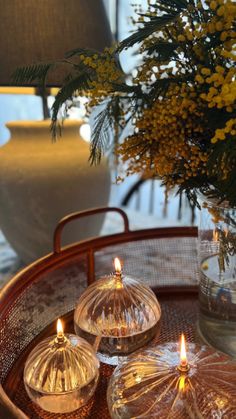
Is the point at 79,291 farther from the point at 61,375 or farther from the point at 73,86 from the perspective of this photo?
the point at 73,86

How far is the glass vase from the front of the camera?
0.53 meters

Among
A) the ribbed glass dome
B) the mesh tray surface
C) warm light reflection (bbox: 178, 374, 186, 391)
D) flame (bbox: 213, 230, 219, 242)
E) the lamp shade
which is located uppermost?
the lamp shade

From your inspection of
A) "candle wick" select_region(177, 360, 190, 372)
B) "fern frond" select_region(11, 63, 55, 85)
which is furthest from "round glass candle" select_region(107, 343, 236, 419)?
"fern frond" select_region(11, 63, 55, 85)

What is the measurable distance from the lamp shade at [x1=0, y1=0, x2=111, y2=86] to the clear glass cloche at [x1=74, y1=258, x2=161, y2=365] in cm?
42

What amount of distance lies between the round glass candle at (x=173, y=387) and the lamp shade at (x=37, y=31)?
542 mm

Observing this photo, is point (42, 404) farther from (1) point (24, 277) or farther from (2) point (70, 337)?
(1) point (24, 277)

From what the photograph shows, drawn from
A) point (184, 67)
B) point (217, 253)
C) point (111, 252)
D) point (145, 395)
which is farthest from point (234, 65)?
point (111, 252)

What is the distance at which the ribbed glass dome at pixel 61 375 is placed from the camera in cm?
45

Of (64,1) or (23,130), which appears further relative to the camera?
(23,130)

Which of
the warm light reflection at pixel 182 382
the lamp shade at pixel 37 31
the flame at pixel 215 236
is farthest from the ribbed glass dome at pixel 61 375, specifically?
the lamp shade at pixel 37 31

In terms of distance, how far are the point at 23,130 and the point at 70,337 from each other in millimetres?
603

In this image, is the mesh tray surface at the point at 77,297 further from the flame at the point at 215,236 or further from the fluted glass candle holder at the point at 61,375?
the flame at the point at 215,236

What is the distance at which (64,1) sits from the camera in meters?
0.78

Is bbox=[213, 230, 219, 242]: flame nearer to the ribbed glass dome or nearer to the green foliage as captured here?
the green foliage
